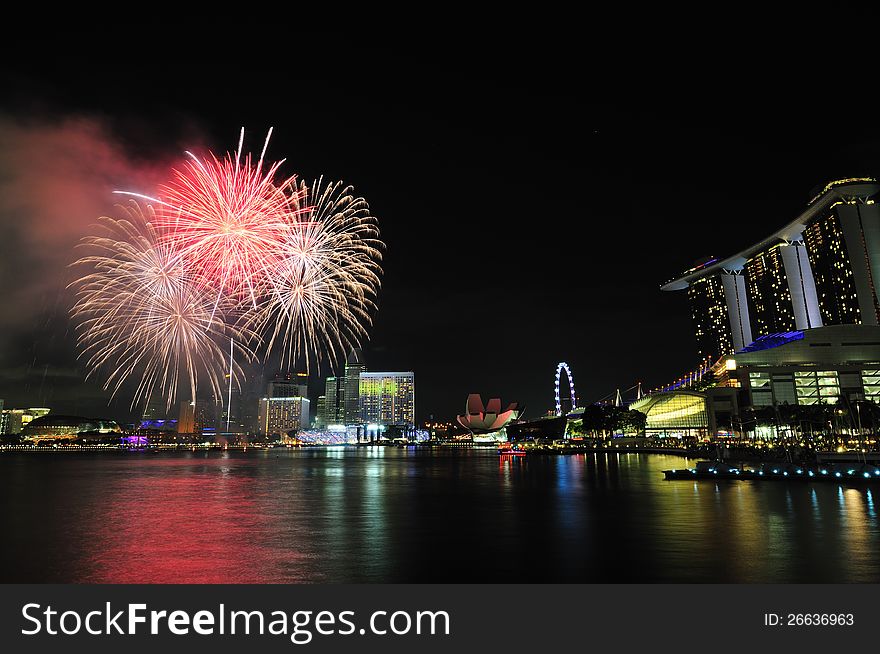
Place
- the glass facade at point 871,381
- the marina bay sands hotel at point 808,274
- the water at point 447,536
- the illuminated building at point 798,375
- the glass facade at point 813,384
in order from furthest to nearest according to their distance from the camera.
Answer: the marina bay sands hotel at point 808,274
the glass facade at point 813,384
the illuminated building at point 798,375
the glass facade at point 871,381
the water at point 447,536

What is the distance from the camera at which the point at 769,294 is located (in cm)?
16700

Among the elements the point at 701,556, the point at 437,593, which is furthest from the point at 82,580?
the point at 701,556

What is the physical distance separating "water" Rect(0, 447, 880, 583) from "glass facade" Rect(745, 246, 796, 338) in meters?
145

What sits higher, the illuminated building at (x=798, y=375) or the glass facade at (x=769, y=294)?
the glass facade at (x=769, y=294)

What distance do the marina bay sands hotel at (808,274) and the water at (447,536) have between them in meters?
110

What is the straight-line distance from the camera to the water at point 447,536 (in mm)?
13328

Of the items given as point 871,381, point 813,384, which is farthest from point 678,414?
point 871,381

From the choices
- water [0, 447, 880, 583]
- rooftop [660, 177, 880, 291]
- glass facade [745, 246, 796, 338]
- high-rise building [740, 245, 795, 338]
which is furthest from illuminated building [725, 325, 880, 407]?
water [0, 447, 880, 583]

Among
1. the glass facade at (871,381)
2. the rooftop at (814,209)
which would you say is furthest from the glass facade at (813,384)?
the rooftop at (814,209)

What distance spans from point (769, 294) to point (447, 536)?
17731 centimetres

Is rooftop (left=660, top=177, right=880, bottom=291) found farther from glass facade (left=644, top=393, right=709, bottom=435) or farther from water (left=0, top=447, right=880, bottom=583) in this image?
water (left=0, top=447, right=880, bottom=583)

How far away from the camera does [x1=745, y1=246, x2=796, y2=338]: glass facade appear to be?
157375 millimetres

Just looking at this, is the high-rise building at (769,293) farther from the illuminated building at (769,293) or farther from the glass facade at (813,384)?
the glass facade at (813,384)

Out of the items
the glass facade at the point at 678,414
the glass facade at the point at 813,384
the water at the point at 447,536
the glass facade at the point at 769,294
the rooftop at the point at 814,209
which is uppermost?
the rooftop at the point at 814,209
